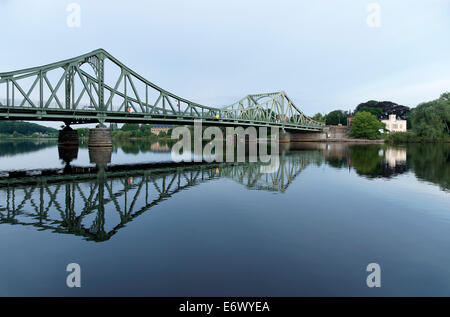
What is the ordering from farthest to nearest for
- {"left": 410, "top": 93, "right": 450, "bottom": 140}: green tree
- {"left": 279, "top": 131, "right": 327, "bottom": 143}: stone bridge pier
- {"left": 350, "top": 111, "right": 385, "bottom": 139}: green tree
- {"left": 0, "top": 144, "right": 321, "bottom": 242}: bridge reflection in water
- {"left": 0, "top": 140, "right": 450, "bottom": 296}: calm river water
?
{"left": 279, "top": 131, "right": 327, "bottom": 143}: stone bridge pier < {"left": 350, "top": 111, "right": 385, "bottom": 139}: green tree < {"left": 410, "top": 93, "right": 450, "bottom": 140}: green tree < {"left": 0, "top": 144, "right": 321, "bottom": 242}: bridge reflection in water < {"left": 0, "top": 140, "right": 450, "bottom": 296}: calm river water

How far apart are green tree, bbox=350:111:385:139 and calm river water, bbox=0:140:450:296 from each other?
100609 millimetres

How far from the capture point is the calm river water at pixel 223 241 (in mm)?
6102

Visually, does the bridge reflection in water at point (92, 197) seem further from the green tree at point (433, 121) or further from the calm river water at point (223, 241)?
the green tree at point (433, 121)

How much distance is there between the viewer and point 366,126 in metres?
108

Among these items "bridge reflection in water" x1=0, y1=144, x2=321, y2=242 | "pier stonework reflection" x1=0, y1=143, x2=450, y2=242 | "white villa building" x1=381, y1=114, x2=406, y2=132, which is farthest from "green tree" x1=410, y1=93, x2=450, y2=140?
"bridge reflection in water" x1=0, y1=144, x2=321, y2=242

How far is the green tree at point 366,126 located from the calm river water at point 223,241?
10061 centimetres

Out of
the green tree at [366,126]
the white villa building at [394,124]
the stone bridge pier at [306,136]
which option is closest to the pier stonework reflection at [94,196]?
the green tree at [366,126]

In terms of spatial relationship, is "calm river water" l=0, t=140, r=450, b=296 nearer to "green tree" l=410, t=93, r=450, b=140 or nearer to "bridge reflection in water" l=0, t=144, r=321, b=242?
"bridge reflection in water" l=0, t=144, r=321, b=242

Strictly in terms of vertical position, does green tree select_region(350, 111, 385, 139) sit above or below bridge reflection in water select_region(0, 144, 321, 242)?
above

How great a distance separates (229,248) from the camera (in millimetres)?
7938

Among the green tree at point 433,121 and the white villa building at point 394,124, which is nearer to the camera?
the green tree at point 433,121

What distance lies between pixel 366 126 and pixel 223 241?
4477 inches

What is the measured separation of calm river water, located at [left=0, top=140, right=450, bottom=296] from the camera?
240 inches

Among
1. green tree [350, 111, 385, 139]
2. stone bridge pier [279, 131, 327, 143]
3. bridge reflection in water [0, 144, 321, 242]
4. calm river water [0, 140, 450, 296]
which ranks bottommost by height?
calm river water [0, 140, 450, 296]
